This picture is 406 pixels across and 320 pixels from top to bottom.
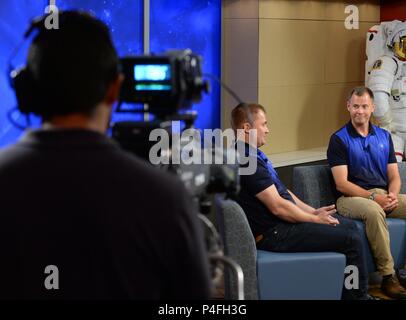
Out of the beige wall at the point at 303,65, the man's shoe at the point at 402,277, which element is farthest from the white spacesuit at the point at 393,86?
the man's shoe at the point at 402,277

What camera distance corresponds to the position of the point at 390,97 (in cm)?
604

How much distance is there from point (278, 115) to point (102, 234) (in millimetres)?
5216

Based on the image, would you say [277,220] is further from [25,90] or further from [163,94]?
[25,90]

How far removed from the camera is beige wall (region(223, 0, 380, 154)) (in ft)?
19.9

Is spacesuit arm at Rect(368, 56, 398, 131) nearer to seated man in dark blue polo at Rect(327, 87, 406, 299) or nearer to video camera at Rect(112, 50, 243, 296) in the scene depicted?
seated man in dark blue polo at Rect(327, 87, 406, 299)

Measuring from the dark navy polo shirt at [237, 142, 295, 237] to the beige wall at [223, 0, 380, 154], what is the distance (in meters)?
2.32

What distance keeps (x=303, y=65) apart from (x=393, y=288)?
2779 millimetres

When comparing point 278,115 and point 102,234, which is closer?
point 102,234

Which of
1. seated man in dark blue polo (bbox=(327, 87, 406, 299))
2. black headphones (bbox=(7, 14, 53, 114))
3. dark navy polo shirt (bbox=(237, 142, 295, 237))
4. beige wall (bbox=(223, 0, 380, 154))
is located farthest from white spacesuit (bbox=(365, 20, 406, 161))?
black headphones (bbox=(7, 14, 53, 114))

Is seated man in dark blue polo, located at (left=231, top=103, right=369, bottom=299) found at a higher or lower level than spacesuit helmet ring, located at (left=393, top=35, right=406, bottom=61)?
lower

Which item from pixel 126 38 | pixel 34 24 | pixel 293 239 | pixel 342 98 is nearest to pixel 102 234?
pixel 34 24

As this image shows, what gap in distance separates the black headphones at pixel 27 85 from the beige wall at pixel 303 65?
4640 millimetres

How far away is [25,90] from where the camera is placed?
1.34m

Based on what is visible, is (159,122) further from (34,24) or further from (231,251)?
(231,251)
